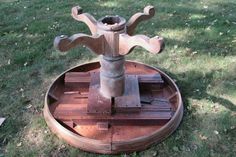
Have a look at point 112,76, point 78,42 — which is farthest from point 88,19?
point 112,76

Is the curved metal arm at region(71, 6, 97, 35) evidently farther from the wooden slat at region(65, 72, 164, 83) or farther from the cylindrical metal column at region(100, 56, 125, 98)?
the wooden slat at region(65, 72, 164, 83)

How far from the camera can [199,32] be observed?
14.5 feet

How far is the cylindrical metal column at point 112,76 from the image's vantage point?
9.26ft

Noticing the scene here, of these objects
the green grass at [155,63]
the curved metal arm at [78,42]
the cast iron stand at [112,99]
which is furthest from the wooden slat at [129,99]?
the curved metal arm at [78,42]

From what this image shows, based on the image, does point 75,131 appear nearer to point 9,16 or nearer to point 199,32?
point 199,32

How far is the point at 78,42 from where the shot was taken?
2.58m

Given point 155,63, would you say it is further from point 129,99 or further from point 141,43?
point 141,43

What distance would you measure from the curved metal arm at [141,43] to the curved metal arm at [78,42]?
6.2 inches

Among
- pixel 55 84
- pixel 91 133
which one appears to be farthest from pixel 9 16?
pixel 91 133

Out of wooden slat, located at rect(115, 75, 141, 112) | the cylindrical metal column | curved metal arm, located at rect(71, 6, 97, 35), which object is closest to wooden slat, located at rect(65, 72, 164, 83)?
wooden slat, located at rect(115, 75, 141, 112)

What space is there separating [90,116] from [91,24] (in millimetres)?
729

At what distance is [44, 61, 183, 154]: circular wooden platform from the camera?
2680 mm

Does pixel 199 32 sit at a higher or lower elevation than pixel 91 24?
lower

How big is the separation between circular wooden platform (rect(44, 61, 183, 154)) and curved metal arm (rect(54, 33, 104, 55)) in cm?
58
